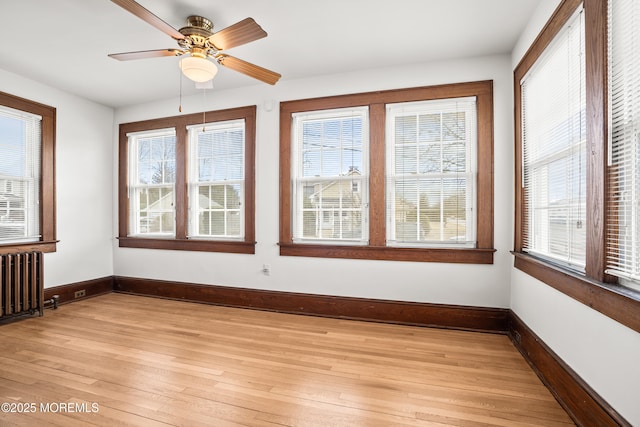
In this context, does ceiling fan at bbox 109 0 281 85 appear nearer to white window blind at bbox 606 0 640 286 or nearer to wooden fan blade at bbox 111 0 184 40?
wooden fan blade at bbox 111 0 184 40

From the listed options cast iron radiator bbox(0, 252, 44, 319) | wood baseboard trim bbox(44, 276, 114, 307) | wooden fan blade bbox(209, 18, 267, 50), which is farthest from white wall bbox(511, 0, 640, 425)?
wood baseboard trim bbox(44, 276, 114, 307)

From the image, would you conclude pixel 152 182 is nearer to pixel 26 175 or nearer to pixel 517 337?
pixel 26 175

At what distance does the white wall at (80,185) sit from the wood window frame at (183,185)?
224mm

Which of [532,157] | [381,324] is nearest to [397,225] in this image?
[381,324]

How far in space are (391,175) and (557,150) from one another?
60.8 inches

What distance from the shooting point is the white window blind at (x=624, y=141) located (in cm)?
138

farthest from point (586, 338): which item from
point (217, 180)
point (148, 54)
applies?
point (217, 180)

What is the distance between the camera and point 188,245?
4281mm

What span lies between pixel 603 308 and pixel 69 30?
4.34 m

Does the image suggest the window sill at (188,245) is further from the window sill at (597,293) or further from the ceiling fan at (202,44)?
the window sill at (597,293)

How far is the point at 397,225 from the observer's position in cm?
342

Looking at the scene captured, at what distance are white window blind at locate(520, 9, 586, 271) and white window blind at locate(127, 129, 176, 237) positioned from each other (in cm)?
429

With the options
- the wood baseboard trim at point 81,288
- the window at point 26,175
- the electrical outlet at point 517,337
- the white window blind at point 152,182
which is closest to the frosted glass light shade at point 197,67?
the white window blind at point 152,182

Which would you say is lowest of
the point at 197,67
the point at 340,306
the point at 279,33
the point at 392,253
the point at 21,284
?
the point at 340,306
